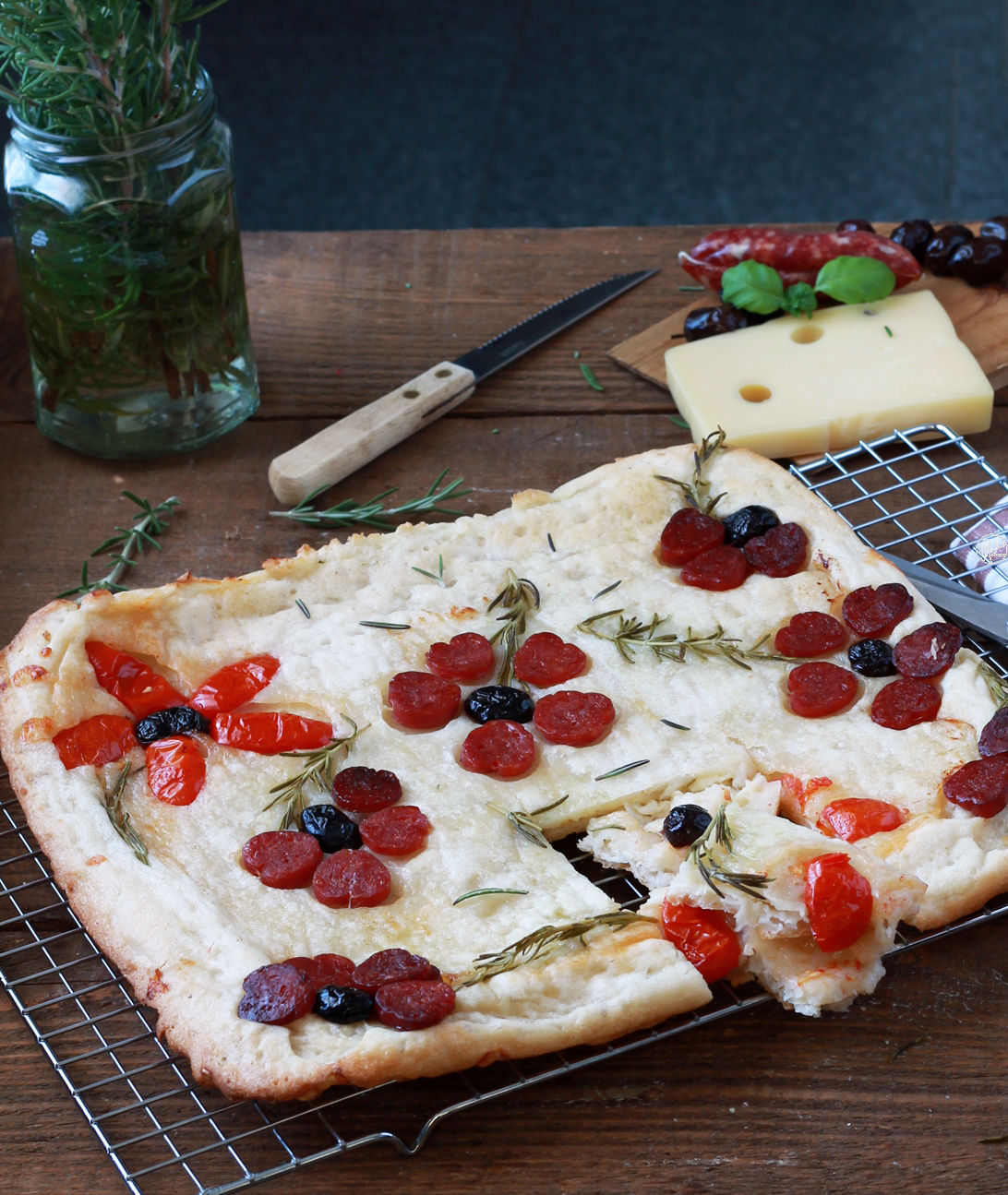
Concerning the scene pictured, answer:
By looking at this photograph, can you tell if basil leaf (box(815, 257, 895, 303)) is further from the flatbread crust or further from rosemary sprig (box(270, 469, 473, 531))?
rosemary sprig (box(270, 469, 473, 531))

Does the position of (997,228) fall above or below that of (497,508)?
above

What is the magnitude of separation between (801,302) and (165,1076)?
3.24m

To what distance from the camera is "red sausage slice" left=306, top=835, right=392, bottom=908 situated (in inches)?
111

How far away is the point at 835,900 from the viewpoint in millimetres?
2629

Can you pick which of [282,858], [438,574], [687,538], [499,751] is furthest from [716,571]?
[282,858]

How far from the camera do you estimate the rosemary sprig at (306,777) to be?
3008 millimetres

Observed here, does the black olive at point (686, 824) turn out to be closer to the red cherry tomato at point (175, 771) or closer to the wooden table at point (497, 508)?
the wooden table at point (497, 508)

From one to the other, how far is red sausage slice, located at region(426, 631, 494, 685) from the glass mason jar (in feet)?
4.71

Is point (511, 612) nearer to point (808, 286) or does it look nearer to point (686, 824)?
point (686, 824)

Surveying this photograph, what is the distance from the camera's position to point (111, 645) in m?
3.34

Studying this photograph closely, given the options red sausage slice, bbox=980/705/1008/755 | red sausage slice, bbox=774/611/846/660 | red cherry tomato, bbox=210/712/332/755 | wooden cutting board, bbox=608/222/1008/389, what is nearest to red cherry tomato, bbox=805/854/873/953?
red sausage slice, bbox=980/705/1008/755

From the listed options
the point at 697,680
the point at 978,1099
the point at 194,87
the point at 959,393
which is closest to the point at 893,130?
the point at 959,393

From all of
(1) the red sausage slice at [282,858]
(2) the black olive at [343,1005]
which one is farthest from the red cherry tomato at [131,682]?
(2) the black olive at [343,1005]

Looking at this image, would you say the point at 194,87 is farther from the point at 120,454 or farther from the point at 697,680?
the point at 697,680
